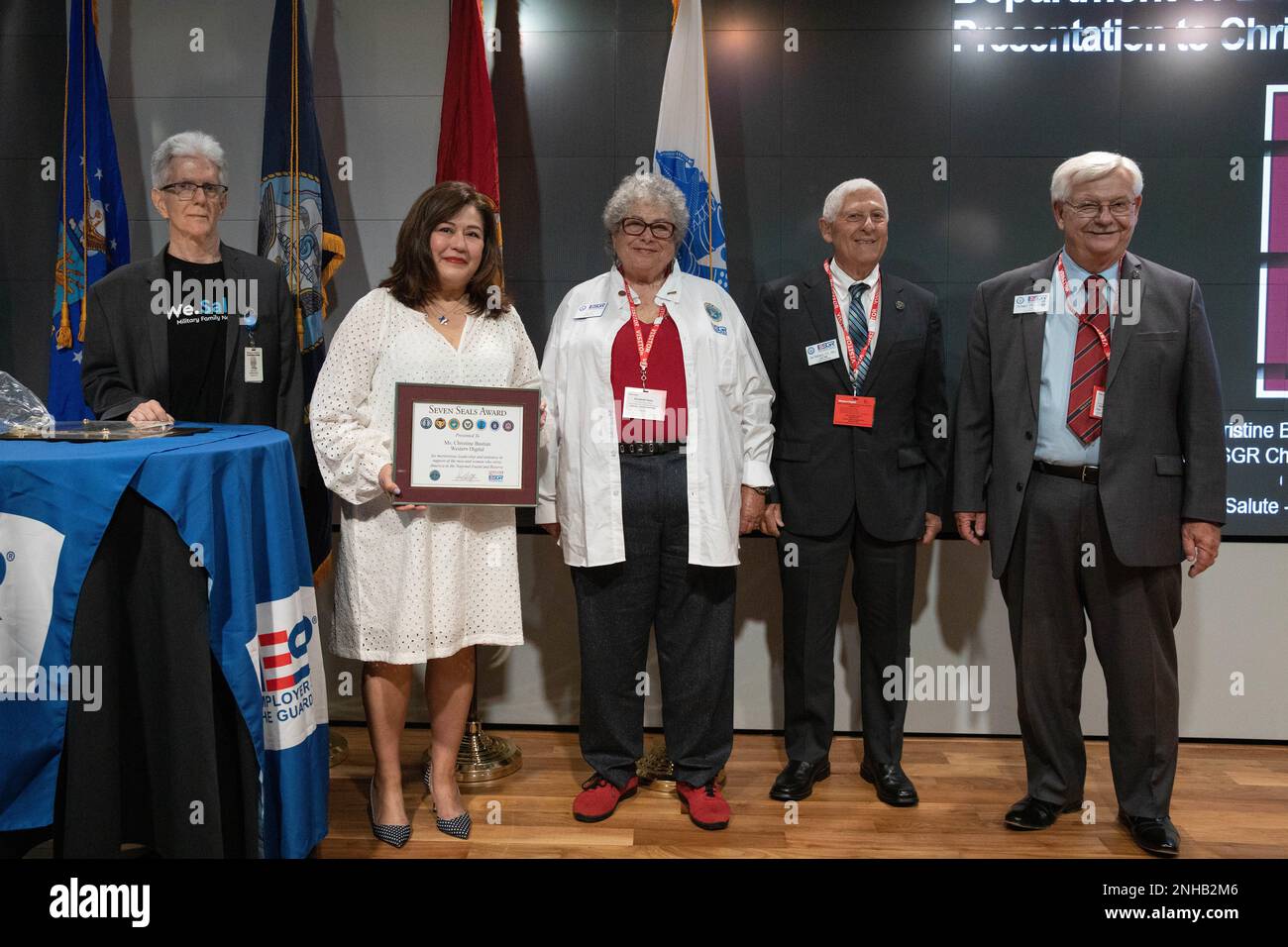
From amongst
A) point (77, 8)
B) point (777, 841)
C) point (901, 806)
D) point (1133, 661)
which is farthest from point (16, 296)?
point (1133, 661)

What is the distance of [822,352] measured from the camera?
3094mm

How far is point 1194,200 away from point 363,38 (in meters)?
3.26

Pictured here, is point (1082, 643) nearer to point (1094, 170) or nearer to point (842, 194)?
point (1094, 170)

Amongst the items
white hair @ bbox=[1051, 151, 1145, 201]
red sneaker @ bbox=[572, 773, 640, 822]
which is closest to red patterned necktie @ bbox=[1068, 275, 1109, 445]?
white hair @ bbox=[1051, 151, 1145, 201]

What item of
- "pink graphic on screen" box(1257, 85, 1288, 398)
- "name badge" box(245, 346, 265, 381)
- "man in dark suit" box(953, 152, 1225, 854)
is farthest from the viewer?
"pink graphic on screen" box(1257, 85, 1288, 398)

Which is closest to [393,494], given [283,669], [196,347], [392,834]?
[283,669]

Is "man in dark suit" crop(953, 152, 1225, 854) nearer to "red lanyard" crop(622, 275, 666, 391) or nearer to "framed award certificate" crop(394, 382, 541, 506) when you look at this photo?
"red lanyard" crop(622, 275, 666, 391)

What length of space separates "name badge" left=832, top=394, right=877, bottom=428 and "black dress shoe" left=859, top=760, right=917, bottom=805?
113 centimetres

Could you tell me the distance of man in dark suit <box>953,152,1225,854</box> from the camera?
2.77m

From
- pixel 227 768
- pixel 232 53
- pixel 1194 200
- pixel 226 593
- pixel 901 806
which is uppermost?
pixel 232 53

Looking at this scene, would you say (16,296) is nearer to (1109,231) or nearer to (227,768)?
(227,768)

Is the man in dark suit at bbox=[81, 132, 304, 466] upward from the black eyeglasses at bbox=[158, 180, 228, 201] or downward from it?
downward

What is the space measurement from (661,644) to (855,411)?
3.16 feet
